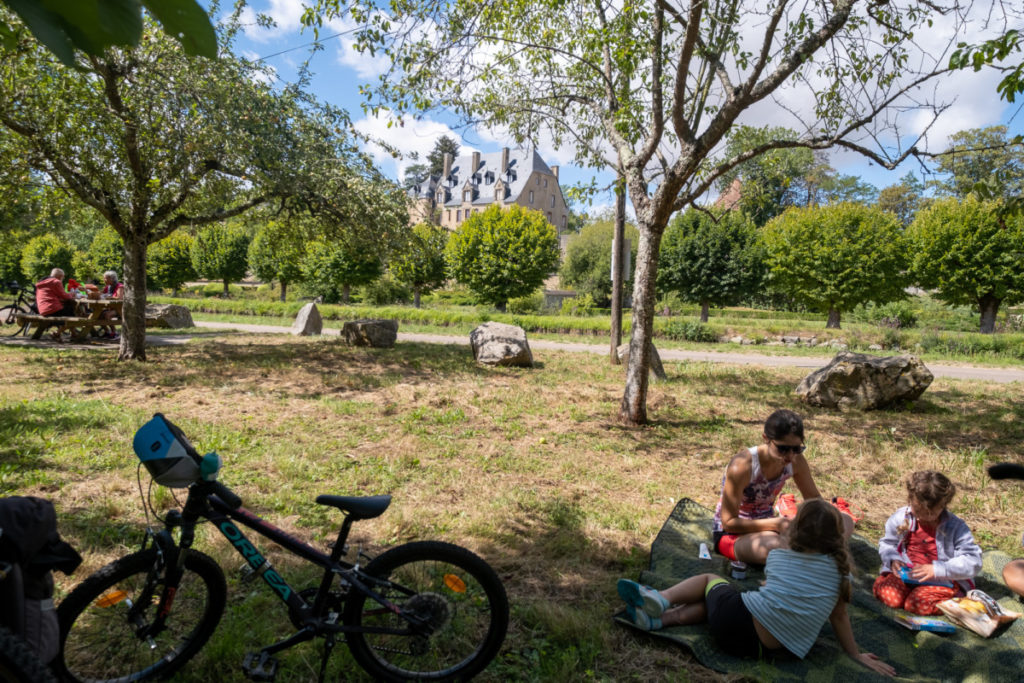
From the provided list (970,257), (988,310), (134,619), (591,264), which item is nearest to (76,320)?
(134,619)

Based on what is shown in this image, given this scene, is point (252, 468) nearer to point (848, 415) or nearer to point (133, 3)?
point (133, 3)

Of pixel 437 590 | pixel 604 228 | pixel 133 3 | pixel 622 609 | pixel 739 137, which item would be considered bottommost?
pixel 622 609

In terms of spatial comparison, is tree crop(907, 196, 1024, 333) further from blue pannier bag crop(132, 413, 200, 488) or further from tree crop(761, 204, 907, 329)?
blue pannier bag crop(132, 413, 200, 488)

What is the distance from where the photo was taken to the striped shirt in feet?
9.54

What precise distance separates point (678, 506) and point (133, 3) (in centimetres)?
458

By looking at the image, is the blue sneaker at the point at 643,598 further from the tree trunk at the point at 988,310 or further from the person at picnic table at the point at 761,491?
the tree trunk at the point at 988,310

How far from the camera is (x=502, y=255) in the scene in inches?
1309

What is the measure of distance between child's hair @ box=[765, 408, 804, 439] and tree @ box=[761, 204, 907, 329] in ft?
84.1

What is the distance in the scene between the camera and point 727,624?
299cm

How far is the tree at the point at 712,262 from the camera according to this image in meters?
29.2

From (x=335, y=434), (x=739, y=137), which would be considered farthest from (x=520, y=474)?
(x=739, y=137)

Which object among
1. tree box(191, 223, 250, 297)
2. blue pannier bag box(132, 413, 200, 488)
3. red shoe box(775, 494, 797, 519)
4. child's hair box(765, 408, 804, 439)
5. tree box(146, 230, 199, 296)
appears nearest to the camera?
blue pannier bag box(132, 413, 200, 488)

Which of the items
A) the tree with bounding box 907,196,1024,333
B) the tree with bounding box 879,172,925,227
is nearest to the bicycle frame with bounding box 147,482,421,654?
the tree with bounding box 907,196,1024,333

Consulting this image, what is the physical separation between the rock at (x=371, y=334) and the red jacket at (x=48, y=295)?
6.09 meters
